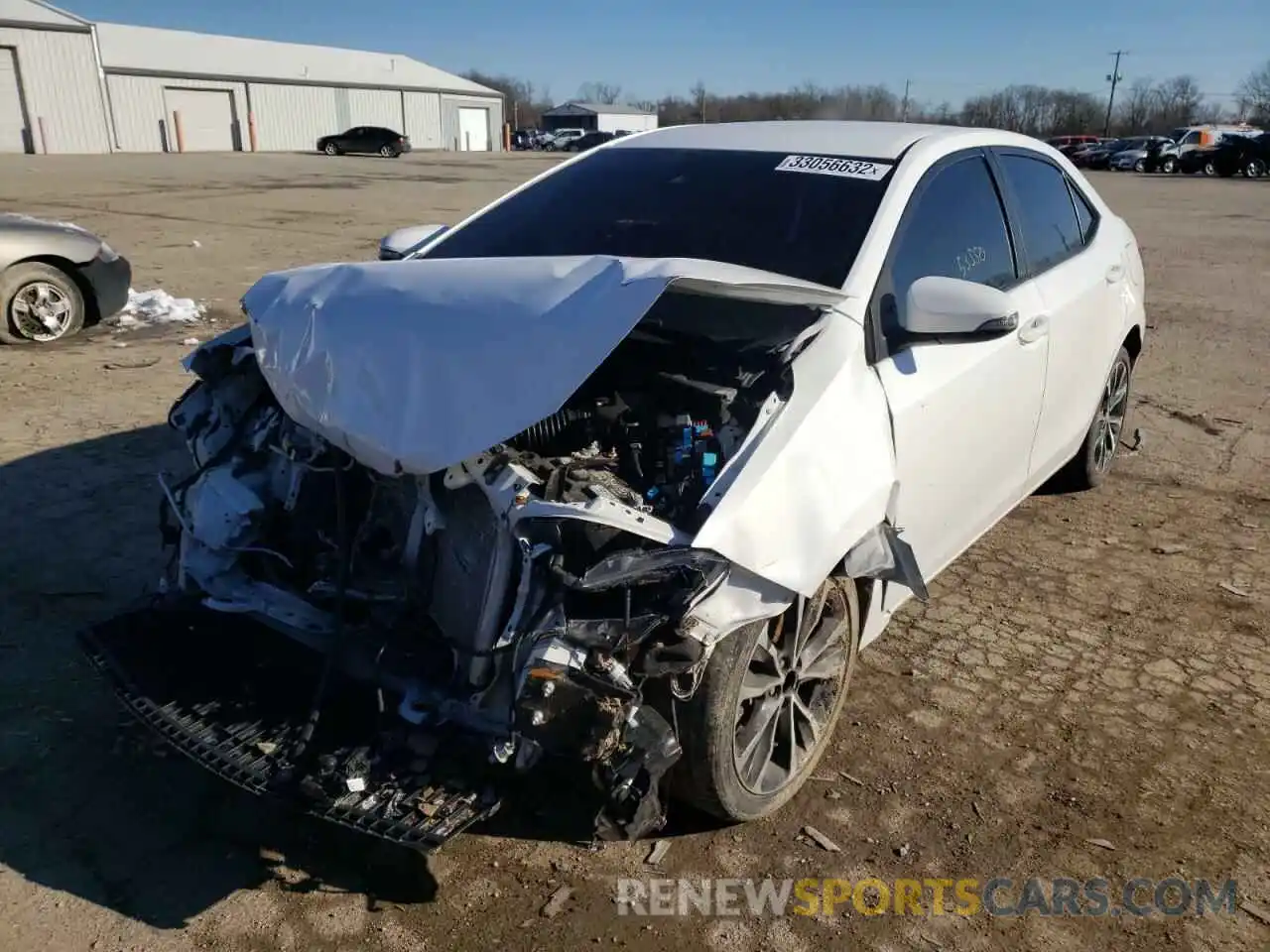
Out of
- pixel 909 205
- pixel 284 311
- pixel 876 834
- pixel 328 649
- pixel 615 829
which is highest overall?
pixel 909 205

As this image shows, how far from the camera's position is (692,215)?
3.49 metres

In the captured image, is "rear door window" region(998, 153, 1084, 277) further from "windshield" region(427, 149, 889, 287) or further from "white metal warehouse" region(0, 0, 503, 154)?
"white metal warehouse" region(0, 0, 503, 154)

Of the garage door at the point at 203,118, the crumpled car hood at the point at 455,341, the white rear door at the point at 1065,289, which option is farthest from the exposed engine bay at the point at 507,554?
the garage door at the point at 203,118

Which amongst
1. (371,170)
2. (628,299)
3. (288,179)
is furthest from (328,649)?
(371,170)

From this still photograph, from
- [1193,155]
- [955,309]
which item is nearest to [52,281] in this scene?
[955,309]

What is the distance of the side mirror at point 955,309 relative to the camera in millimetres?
2893

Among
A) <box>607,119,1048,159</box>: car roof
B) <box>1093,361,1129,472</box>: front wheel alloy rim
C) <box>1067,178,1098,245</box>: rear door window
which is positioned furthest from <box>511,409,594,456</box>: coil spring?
<box>1093,361,1129,472</box>: front wheel alloy rim

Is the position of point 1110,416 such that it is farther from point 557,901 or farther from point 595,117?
point 595,117

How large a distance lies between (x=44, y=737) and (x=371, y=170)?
106 feet

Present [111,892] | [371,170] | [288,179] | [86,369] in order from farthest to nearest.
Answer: [371,170] < [288,179] < [86,369] < [111,892]

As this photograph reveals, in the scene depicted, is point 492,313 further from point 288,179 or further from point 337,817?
point 288,179

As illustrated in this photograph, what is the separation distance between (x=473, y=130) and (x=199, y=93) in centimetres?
1972

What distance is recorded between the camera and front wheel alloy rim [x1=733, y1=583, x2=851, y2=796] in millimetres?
2662

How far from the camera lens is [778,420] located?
2.51 metres
